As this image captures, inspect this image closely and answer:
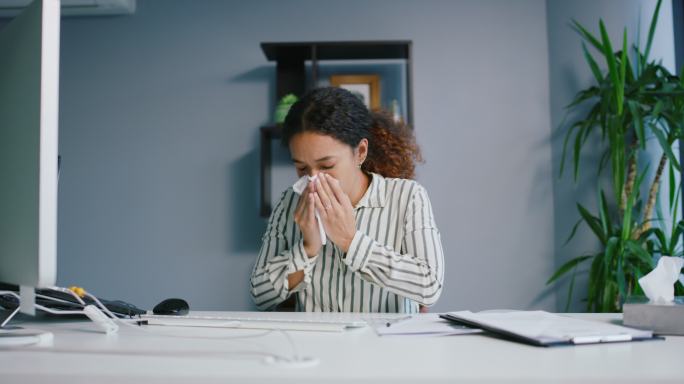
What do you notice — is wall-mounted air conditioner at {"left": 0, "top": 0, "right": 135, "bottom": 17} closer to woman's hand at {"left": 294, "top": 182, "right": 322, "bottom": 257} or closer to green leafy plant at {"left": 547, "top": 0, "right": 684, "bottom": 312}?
woman's hand at {"left": 294, "top": 182, "right": 322, "bottom": 257}

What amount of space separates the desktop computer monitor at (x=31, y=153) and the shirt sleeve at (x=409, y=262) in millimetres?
733

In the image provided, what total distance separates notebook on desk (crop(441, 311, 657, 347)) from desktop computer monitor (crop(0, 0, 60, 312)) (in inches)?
23.2

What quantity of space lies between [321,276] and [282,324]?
2.03ft

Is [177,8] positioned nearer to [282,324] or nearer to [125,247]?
[125,247]

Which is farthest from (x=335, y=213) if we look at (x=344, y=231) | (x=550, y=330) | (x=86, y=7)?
(x=86, y=7)

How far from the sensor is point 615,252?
2.26 metres

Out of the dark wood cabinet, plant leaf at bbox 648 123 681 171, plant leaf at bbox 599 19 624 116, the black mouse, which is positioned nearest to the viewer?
the black mouse

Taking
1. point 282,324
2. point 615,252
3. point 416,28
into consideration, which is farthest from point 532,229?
point 282,324

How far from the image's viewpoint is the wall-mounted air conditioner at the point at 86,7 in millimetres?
2840

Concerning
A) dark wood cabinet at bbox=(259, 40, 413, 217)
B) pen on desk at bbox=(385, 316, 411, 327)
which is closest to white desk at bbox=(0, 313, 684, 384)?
pen on desk at bbox=(385, 316, 411, 327)

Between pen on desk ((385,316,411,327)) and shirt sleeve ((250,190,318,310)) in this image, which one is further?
shirt sleeve ((250,190,318,310))

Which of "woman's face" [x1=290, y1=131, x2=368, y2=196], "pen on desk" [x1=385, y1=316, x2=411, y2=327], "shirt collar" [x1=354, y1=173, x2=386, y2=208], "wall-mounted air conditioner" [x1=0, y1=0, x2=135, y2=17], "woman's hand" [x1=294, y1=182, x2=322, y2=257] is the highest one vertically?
"wall-mounted air conditioner" [x1=0, y1=0, x2=135, y2=17]

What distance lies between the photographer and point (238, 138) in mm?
2939

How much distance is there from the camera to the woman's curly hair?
5.01 feet
